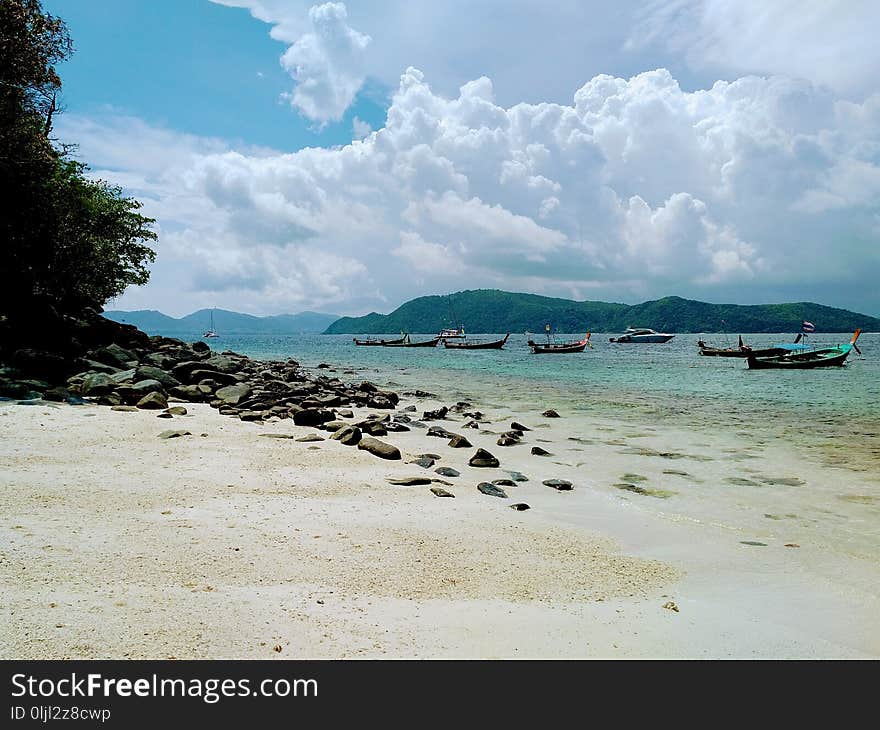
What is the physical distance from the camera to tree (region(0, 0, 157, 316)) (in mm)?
16578

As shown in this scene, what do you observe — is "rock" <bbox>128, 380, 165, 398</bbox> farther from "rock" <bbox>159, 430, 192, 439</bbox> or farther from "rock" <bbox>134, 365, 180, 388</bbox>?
"rock" <bbox>159, 430, 192, 439</bbox>

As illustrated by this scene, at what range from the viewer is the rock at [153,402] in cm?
1410

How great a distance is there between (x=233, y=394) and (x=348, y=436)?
709 centimetres

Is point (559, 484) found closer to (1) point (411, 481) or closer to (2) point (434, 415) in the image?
(1) point (411, 481)

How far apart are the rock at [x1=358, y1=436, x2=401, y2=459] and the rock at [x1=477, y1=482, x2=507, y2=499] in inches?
85.2

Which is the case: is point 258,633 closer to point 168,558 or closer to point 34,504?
point 168,558

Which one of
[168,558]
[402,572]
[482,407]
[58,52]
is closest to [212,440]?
[168,558]

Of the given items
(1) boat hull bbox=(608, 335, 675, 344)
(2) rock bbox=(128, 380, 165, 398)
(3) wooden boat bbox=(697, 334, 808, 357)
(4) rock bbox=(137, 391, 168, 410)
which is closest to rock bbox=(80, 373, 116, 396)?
(2) rock bbox=(128, 380, 165, 398)

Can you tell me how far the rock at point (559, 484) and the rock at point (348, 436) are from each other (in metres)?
4.13

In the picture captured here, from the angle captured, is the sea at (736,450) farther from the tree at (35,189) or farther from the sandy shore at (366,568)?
the tree at (35,189)

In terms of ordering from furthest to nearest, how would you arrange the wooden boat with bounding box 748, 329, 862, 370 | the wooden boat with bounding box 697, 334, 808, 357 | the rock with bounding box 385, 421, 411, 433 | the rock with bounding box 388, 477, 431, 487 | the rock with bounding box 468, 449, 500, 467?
the wooden boat with bounding box 697, 334, 808, 357
the wooden boat with bounding box 748, 329, 862, 370
the rock with bounding box 385, 421, 411, 433
the rock with bounding box 468, 449, 500, 467
the rock with bounding box 388, 477, 431, 487

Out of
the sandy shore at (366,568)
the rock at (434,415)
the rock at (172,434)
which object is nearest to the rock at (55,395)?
the sandy shore at (366,568)
